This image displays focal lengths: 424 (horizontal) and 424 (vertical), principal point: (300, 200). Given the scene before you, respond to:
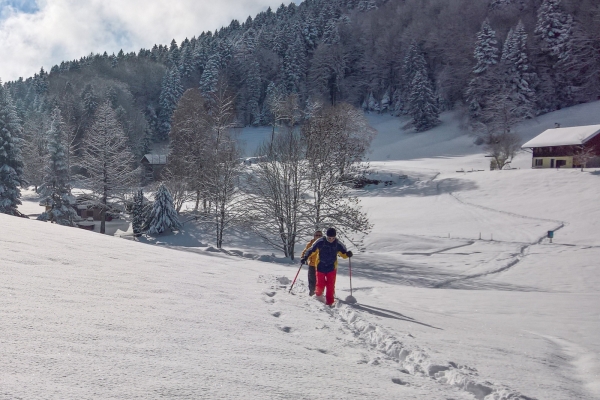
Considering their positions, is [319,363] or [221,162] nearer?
[319,363]

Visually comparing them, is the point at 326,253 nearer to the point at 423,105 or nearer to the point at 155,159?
the point at 155,159

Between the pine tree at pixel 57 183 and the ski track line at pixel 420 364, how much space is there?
31.6 metres

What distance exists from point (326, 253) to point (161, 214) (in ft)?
83.8

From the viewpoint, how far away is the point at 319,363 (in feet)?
13.5

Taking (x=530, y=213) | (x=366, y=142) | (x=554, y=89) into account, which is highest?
(x=554, y=89)

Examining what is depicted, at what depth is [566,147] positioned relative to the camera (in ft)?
162

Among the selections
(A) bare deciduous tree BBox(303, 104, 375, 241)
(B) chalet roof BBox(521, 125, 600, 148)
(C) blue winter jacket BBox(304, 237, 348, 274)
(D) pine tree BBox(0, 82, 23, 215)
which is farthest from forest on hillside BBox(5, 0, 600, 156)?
(C) blue winter jacket BBox(304, 237, 348, 274)

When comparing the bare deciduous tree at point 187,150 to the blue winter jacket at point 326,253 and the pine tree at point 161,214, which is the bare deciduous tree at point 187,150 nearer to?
the pine tree at point 161,214

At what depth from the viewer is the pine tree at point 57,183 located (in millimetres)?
32250

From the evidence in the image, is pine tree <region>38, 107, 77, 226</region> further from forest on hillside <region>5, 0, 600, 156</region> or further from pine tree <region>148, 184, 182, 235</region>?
forest on hillside <region>5, 0, 600, 156</region>

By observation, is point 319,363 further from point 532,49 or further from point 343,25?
point 343,25

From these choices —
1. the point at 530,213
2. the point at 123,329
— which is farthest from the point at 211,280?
the point at 530,213

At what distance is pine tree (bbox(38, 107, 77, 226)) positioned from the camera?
32.2 m

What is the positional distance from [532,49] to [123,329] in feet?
279
